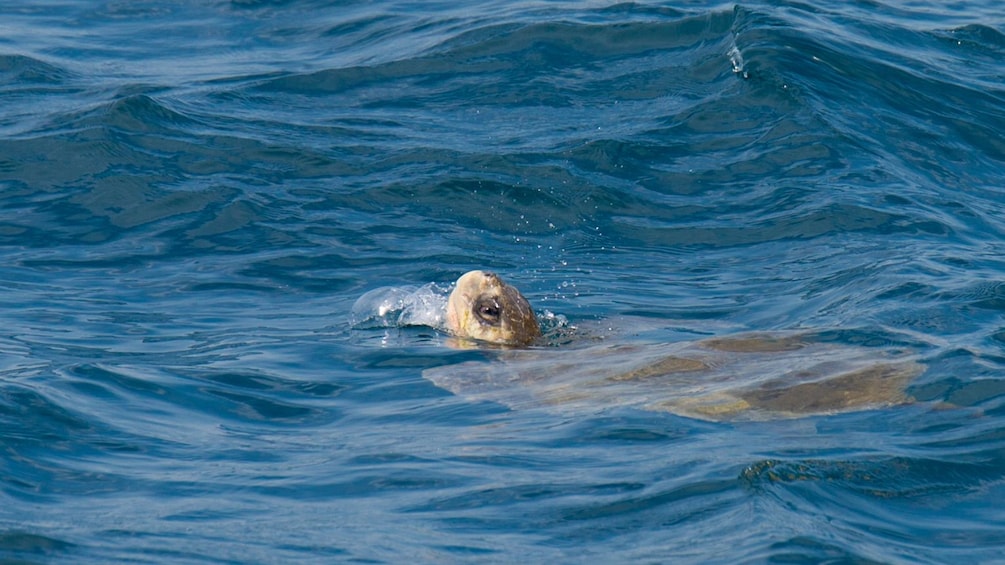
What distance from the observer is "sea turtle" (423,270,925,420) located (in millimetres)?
6758

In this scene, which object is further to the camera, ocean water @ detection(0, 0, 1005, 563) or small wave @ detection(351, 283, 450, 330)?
small wave @ detection(351, 283, 450, 330)

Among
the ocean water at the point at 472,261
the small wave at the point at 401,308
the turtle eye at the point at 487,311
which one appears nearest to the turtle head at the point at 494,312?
the turtle eye at the point at 487,311

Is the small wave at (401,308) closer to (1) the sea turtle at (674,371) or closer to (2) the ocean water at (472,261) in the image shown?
(2) the ocean water at (472,261)

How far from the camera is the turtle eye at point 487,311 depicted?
8.51 metres

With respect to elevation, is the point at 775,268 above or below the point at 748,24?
below

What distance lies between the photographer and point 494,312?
8508 millimetres

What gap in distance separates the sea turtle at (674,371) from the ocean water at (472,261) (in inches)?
6.9

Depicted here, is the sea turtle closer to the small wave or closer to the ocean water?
the ocean water

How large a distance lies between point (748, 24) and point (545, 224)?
466cm

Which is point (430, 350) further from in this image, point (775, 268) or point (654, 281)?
point (775, 268)

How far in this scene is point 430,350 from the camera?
839cm

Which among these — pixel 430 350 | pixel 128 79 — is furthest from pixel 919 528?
pixel 128 79

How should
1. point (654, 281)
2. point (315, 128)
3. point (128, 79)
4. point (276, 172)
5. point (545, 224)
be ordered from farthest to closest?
point (128, 79) → point (315, 128) → point (276, 172) → point (545, 224) → point (654, 281)

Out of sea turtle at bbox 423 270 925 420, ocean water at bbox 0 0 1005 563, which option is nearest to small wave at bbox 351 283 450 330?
ocean water at bbox 0 0 1005 563
